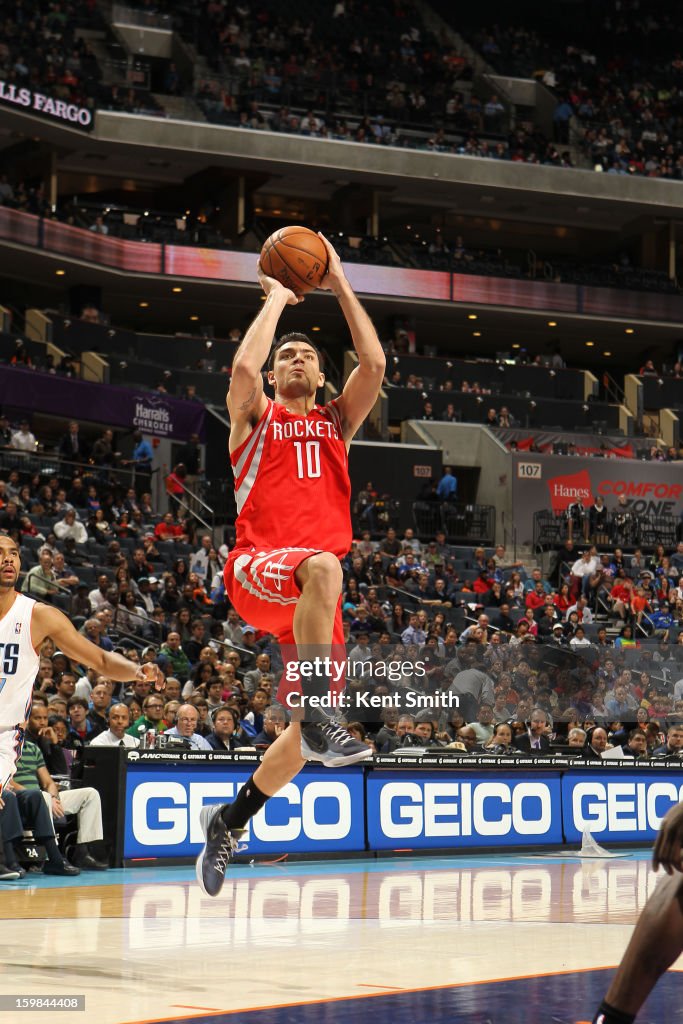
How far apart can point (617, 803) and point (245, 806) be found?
11125 mm

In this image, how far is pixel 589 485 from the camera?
36156 mm

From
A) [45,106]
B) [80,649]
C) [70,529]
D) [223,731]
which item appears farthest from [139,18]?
[80,649]

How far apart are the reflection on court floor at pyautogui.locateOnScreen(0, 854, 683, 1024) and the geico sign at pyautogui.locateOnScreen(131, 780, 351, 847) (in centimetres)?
46

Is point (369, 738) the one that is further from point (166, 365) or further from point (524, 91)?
point (524, 91)

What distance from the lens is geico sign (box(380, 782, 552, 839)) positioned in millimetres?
15688

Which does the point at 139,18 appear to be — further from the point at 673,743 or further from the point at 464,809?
the point at 464,809

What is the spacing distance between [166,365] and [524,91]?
18163 mm

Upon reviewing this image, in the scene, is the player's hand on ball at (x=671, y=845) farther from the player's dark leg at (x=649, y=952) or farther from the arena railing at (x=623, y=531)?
the arena railing at (x=623, y=531)

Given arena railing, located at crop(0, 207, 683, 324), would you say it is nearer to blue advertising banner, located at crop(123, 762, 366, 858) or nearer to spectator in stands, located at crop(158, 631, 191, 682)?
spectator in stands, located at crop(158, 631, 191, 682)

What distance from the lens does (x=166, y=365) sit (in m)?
36.9

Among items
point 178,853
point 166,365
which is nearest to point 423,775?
point 178,853

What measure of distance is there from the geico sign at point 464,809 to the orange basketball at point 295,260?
9.45m

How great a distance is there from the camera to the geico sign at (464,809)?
1569cm

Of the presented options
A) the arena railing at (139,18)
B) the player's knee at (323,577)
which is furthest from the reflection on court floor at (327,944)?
the arena railing at (139,18)
